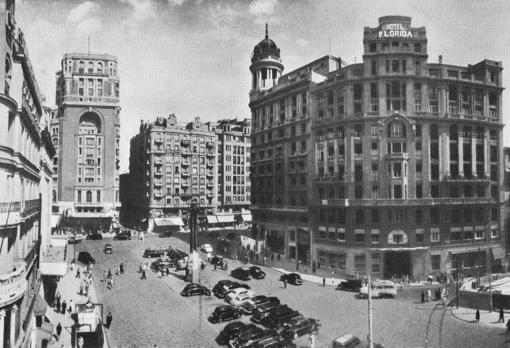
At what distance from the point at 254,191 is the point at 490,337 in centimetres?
5885

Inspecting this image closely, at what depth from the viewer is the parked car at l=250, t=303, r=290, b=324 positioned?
1547 inches

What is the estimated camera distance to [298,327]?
36.2 meters

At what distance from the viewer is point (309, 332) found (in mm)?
36906

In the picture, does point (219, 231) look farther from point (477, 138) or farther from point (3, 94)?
point (3, 94)

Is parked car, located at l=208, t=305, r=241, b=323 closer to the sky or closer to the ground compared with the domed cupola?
closer to the ground

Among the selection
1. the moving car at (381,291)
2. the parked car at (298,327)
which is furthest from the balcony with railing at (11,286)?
the moving car at (381,291)

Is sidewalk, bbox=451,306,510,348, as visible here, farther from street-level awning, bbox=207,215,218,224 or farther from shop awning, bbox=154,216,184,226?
street-level awning, bbox=207,215,218,224

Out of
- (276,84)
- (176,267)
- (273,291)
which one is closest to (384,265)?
(273,291)

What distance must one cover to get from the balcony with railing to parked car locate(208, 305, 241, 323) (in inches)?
762

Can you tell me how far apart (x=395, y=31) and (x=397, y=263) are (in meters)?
35.7

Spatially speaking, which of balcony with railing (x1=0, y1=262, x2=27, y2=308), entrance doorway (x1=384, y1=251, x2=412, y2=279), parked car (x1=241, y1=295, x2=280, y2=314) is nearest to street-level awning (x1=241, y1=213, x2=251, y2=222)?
entrance doorway (x1=384, y1=251, x2=412, y2=279)

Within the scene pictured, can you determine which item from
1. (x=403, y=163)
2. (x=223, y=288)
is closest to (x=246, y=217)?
(x=403, y=163)

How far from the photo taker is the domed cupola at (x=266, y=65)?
88.8 metres

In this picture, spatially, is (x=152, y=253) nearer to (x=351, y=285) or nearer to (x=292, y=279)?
(x=292, y=279)
